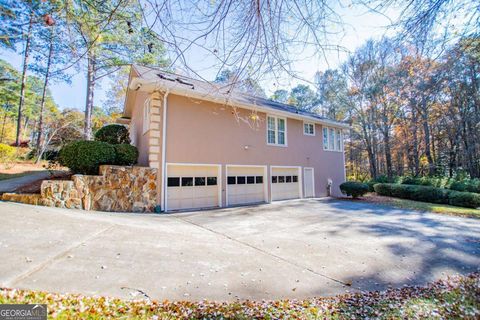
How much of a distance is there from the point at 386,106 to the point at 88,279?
84.9 ft

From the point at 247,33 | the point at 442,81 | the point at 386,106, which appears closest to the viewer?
the point at 247,33

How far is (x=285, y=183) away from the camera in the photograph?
13.6 meters

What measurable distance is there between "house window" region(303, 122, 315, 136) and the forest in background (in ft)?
7.62

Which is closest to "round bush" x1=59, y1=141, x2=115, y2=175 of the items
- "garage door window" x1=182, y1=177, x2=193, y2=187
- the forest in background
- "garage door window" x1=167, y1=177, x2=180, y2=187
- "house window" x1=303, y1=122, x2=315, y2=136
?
"garage door window" x1=167, y1=177, x2=180, y2=187

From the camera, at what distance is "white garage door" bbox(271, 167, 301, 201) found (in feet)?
42.9

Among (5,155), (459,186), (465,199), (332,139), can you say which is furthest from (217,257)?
(459,186)

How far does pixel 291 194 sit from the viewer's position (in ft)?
45.5

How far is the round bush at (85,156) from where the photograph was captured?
820 centimetres

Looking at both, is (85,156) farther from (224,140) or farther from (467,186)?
(467,186)

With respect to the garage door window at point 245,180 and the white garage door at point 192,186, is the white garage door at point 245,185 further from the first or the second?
the white garage door at point 192,186

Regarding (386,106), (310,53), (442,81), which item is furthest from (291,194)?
(386,106)

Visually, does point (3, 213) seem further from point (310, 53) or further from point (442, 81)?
point (442, 81)

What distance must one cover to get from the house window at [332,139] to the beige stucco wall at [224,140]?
1292 mm

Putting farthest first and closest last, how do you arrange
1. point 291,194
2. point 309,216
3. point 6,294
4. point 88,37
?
point 291,194, point 309,216, point 88,37, point 6,294
